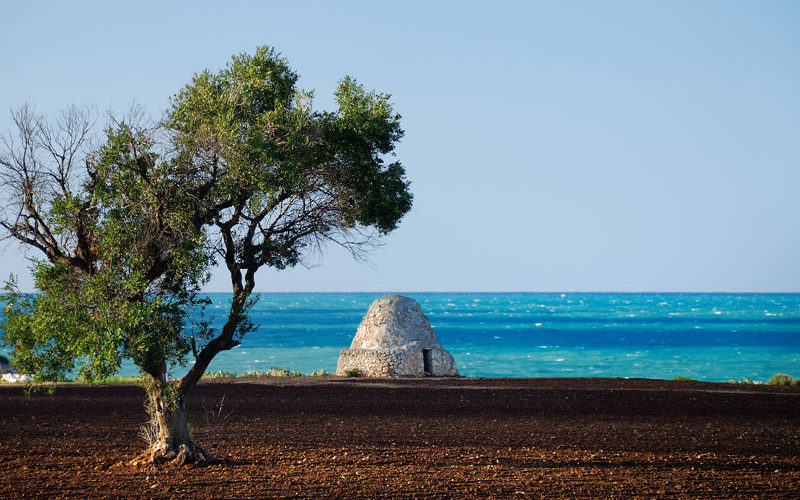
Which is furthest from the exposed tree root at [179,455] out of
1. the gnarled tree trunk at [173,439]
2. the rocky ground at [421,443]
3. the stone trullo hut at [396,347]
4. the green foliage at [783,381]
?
the green foliage at [783,381]

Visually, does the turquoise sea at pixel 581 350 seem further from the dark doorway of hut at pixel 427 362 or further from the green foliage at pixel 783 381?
the green foliage at pixel 783 381

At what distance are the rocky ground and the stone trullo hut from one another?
374 cm

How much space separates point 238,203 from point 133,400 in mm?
12108

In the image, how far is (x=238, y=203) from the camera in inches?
422

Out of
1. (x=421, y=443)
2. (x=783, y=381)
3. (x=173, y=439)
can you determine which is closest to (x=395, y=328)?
(x=421, y=443)

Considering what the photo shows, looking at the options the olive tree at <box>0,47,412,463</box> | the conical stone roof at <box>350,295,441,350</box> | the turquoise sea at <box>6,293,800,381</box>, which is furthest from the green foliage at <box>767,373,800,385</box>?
the olive tree at <box>0,47,412,463</box>

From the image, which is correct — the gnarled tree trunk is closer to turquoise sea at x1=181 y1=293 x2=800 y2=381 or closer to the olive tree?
the olive tree

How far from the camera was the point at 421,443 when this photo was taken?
13.7 meters

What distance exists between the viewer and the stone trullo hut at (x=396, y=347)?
27.0 meters

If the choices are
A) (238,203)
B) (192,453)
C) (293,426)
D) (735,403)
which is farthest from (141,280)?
(735,403)

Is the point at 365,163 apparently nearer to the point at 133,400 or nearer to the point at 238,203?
the point at 238,203

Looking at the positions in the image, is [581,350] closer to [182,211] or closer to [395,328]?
[395,328]

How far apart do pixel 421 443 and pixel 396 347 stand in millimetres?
13439

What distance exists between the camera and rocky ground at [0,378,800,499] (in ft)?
33.9
